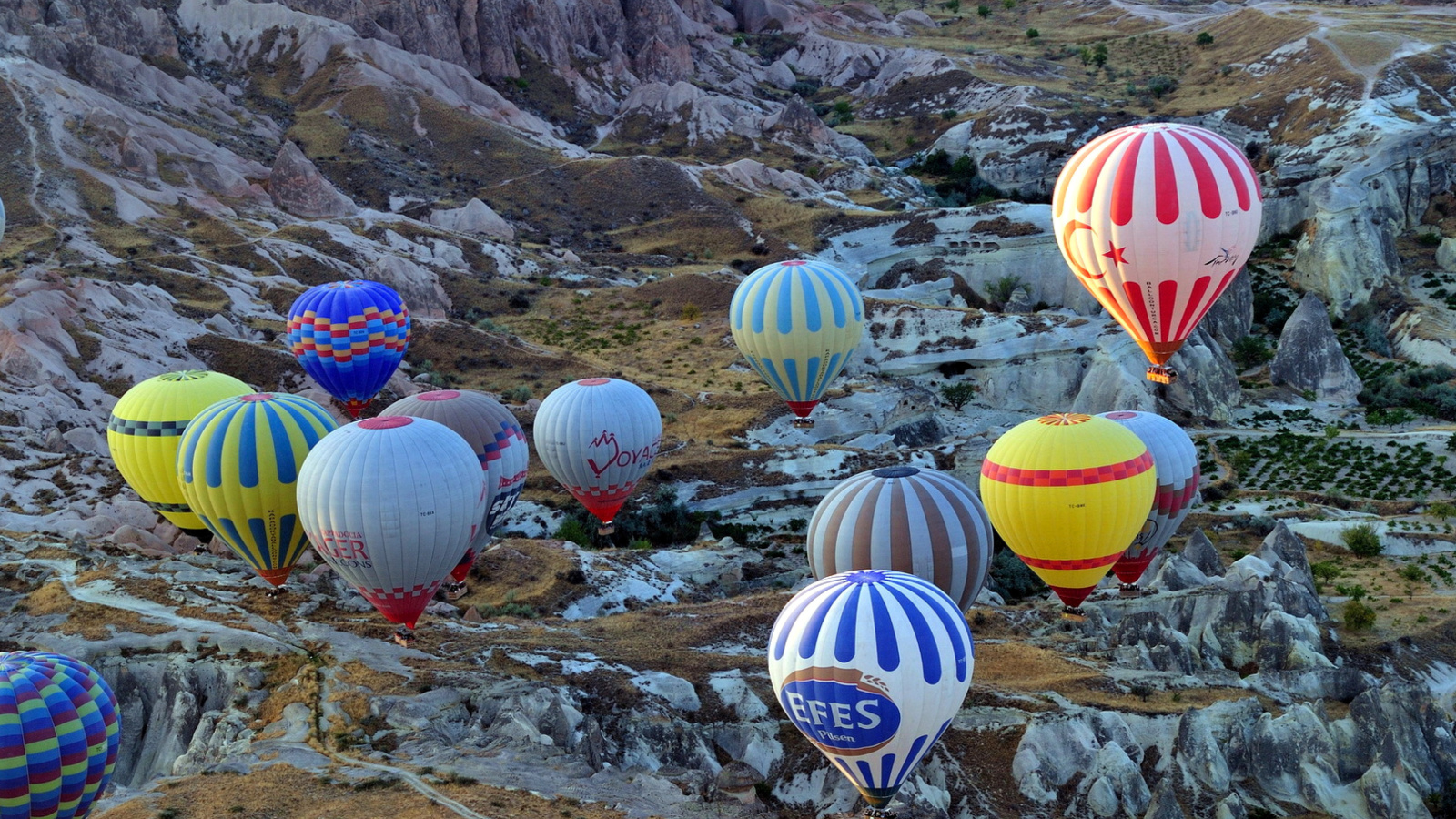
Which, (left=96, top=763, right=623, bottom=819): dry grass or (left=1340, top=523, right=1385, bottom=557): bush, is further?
(left=1340, top=523, right=1385, bottom=557): bush

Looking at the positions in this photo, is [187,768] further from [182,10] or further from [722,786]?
[182,10]

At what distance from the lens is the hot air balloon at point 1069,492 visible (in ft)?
110

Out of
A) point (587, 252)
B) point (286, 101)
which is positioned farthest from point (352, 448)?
point (286, 101)

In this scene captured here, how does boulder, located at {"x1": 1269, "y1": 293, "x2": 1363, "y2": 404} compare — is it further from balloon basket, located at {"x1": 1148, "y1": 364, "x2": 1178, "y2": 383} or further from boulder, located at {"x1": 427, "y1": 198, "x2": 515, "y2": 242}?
boulder, located at {"x1": 427, "y1": 198, "x2": 515, "y2": 242}

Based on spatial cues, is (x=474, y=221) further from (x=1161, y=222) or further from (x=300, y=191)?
(x=1161, y=222)

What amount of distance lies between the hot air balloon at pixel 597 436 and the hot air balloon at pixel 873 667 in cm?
1519

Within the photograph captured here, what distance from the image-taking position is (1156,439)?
3794cm

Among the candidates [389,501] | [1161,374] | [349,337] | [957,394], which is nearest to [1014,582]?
[1161,374]

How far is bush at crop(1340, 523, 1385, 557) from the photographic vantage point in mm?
45812

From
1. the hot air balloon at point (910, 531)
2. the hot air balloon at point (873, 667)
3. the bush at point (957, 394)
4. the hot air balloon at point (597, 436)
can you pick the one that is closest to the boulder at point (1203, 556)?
the hot air balloon at point (910, 531)

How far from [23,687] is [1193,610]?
2941 centimetres

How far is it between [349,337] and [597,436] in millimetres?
12521

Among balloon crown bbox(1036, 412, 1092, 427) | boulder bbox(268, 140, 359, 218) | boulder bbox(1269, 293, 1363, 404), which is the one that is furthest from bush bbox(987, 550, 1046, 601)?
boulder bbox(268, 140, 359, 218)

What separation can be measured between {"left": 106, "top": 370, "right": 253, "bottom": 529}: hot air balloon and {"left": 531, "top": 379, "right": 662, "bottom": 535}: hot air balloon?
9.52m
